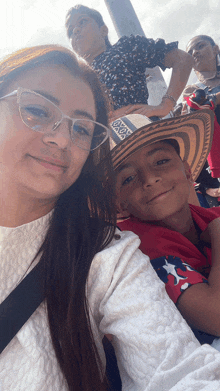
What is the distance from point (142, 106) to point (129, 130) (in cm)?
70

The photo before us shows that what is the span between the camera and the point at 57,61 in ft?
3.25

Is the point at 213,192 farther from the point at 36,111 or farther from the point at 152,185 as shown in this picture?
the point at 36,111

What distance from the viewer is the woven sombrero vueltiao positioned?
46.9 inches

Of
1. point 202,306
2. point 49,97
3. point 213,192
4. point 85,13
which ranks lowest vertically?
point 213,192

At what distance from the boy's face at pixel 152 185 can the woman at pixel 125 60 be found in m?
0.66

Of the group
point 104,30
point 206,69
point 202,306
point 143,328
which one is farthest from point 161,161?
point 206,69

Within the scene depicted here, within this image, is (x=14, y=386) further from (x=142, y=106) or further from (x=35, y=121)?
(x=142, y=106)

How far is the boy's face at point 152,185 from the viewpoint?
4.05ft

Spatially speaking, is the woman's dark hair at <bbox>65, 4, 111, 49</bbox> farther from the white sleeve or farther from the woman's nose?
the white sleeve

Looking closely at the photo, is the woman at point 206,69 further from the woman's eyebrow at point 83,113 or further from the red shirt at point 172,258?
the woman's eyebrow at point 83,113

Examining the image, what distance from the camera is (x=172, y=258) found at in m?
0.98

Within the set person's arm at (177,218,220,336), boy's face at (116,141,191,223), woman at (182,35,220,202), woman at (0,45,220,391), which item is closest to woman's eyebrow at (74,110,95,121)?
woman at (0,45,220,391)

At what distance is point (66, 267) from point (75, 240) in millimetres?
119

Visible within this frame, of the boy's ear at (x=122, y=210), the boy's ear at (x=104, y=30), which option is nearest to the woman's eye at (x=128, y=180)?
the boy's ear at (x=122, y=210)
